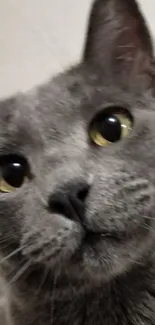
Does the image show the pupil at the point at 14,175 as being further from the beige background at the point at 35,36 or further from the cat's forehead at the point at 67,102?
the beige background at the point at 35,36

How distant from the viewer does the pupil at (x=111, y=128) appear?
87cm

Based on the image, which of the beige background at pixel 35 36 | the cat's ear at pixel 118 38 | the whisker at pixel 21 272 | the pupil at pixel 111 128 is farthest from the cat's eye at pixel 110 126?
the beige background at pixel 35 36

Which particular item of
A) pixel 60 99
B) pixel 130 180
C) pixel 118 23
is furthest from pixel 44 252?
pixel 118 23

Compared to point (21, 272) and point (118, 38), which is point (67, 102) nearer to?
point (118, 38)

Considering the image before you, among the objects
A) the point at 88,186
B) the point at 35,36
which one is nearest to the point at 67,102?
the point at 88,186

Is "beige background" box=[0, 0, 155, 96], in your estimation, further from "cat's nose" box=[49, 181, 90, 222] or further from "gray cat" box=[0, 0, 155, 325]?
"cat's nose" box=[49, 181, 90, 222]

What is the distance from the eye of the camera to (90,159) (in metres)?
0.81

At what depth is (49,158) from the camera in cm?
84

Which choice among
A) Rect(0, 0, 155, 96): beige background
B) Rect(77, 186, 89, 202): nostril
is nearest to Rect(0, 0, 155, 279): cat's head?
Rect(77, 186, 89, 202): nostril

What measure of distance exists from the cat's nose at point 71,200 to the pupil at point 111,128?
143 millimetres

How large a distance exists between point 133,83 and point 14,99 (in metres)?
0.20

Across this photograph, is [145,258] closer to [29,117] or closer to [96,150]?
[96,150]

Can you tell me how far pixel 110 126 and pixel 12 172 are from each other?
168 millimetres

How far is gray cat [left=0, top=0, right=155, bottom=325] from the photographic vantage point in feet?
2.47
